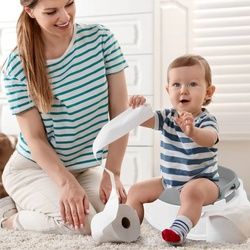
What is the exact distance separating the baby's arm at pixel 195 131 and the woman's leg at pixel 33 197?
0.39 m

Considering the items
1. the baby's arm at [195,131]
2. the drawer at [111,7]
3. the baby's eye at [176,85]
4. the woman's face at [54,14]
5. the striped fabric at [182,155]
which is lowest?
the striped fabric at [182,155]

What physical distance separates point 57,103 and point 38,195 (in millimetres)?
276

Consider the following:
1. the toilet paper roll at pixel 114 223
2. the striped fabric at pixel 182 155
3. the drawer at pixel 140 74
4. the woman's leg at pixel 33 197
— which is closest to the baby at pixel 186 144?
the striped fabric at pixel 182 155

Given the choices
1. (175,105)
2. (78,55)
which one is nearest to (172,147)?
(175,105)

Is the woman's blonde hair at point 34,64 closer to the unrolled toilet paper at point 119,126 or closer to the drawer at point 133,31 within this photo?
the unrolled toilet paper at point 119,126

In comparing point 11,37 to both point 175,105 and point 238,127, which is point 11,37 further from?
point 175,105

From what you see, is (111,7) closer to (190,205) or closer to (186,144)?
(186,144)

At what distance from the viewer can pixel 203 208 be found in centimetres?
147

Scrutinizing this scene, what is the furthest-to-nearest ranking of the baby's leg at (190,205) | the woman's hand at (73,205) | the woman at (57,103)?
the woman at (57,103) → the woman's hand at (73,205) → the baby's leg at (190,205)

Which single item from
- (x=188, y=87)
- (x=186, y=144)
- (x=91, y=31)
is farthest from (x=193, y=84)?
(x=91, y=31)

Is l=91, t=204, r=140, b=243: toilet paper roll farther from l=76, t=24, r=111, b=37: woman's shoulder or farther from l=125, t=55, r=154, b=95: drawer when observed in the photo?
l=125, t=55, r=154, b=95: drawer

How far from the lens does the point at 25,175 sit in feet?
5.37

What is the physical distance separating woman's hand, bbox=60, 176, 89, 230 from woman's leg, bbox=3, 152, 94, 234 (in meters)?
0.08

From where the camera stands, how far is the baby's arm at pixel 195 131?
51.3 inches
